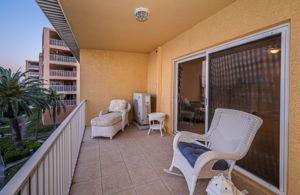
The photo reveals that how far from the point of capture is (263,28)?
67.3 inches

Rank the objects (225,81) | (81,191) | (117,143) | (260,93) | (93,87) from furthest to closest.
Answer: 1. (93,87)
2. (117,143)
3. (225,81)
4. (260,93)
5. (81,191)

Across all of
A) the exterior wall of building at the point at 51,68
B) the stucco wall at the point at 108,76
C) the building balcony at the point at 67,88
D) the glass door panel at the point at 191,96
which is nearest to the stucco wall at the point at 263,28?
the glass door panel at the point at 191,96

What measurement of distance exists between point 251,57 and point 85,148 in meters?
3.37

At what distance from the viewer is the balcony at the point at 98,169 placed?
0.92 m

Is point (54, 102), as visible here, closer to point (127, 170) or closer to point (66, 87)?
point (127, 170)

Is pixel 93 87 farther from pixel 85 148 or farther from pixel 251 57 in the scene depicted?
pixel 251 57

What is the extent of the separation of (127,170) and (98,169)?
0.46m

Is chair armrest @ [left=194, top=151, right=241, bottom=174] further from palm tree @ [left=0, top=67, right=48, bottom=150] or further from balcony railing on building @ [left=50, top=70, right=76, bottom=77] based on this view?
balcony railing on building @ [left=50, top=70, right=76, bottom=77]

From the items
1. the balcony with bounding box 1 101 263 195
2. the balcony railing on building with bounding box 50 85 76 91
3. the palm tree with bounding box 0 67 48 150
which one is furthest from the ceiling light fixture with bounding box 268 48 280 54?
the balcony railing on building with bounding box 50 85 76 91

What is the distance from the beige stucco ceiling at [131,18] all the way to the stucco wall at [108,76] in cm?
104

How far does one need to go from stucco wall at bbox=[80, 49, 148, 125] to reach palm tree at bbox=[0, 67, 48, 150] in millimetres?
1891

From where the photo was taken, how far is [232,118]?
73.2 inches

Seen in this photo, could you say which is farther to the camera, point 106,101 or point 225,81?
point 106,101

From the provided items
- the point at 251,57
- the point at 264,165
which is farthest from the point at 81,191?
the point at 251,57
